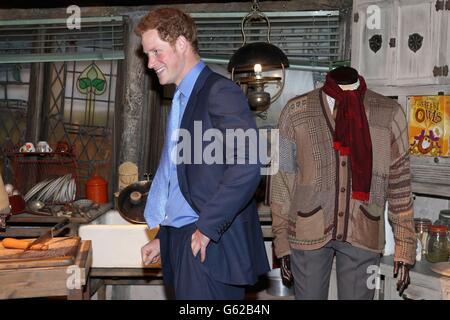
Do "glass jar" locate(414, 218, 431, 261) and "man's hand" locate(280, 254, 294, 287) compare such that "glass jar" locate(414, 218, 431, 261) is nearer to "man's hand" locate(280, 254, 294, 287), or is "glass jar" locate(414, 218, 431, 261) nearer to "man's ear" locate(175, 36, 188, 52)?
"man's hand" locate(280, 254, 294, 287)

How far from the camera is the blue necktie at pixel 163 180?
2.27 meters

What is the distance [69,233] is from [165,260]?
6.15 feet

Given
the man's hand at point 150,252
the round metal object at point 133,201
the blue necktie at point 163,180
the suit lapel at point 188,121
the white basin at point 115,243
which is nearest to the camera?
the suit lapel at point 188,121

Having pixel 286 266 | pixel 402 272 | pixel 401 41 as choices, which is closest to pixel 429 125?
pixel 401 41

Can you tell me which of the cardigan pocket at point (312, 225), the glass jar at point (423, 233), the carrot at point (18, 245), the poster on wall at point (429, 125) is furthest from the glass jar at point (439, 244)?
the carrot at point (18, 245)

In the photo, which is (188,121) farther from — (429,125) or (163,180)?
(429,125)

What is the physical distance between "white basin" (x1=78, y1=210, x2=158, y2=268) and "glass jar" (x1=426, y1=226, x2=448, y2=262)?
5.88ft

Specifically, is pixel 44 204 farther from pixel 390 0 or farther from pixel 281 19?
pixel 390 0

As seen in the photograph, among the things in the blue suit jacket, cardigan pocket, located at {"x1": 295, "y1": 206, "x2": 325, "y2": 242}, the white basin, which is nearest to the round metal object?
the white basin

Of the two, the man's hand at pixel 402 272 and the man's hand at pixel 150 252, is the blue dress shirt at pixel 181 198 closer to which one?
the man's hand at pixel 150 252

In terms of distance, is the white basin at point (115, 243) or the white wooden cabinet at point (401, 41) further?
the white basin at point (115, 243)

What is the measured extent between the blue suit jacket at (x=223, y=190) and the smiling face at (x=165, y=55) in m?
0.09

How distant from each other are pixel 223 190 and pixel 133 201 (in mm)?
2389

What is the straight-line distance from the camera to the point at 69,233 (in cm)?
401
